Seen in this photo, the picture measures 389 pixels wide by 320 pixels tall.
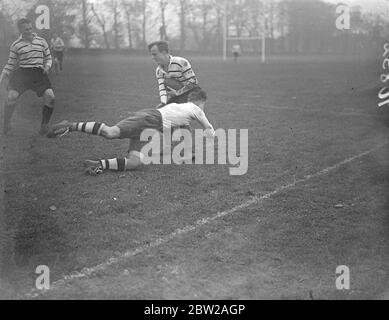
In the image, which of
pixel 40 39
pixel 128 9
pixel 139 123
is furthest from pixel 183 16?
pixel 139 123

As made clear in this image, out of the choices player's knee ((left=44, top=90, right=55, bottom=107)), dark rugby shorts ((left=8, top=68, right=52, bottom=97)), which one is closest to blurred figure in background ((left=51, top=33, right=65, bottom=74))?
dark rugby shorts ((left=8, top=68, right=52, bottom=97))

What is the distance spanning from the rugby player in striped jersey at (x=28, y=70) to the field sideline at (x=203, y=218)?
0.39 meters

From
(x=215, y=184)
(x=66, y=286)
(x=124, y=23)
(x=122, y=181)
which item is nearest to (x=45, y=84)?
(x=124, y=23)

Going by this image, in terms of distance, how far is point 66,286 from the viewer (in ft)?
9.06

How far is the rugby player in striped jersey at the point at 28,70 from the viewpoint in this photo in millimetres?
6039

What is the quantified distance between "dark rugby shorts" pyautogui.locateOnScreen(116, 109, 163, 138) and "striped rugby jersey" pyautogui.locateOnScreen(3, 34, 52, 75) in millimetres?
2145

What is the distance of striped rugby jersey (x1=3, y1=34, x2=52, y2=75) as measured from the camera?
6.02 m

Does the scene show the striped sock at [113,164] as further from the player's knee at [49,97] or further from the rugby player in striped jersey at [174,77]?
the player's knee at [49,97]

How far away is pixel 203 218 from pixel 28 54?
3.76 meters

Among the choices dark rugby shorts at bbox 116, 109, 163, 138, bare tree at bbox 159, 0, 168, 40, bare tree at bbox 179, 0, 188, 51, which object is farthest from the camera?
bare tree at bbox 179, 0, 188, 51

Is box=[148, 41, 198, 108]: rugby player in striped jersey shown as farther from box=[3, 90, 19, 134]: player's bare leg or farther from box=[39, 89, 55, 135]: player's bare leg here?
box=[3, 90, 19, 134]: player's bare leg

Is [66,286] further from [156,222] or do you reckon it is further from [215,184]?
[215,184]

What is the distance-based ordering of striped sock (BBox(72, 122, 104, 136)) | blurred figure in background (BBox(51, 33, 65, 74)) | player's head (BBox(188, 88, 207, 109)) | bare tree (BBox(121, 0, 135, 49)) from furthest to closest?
bare tree (BBox(121, 0, 135, 49)) → blurred figure in background (BBox(51, 33, 65, 74)) → player's head (BBox(188, 88, 207, 109)) → striped sock (BBox(72, 122, 104, 136))

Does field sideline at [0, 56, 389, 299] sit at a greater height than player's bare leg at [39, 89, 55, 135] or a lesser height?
lesser
